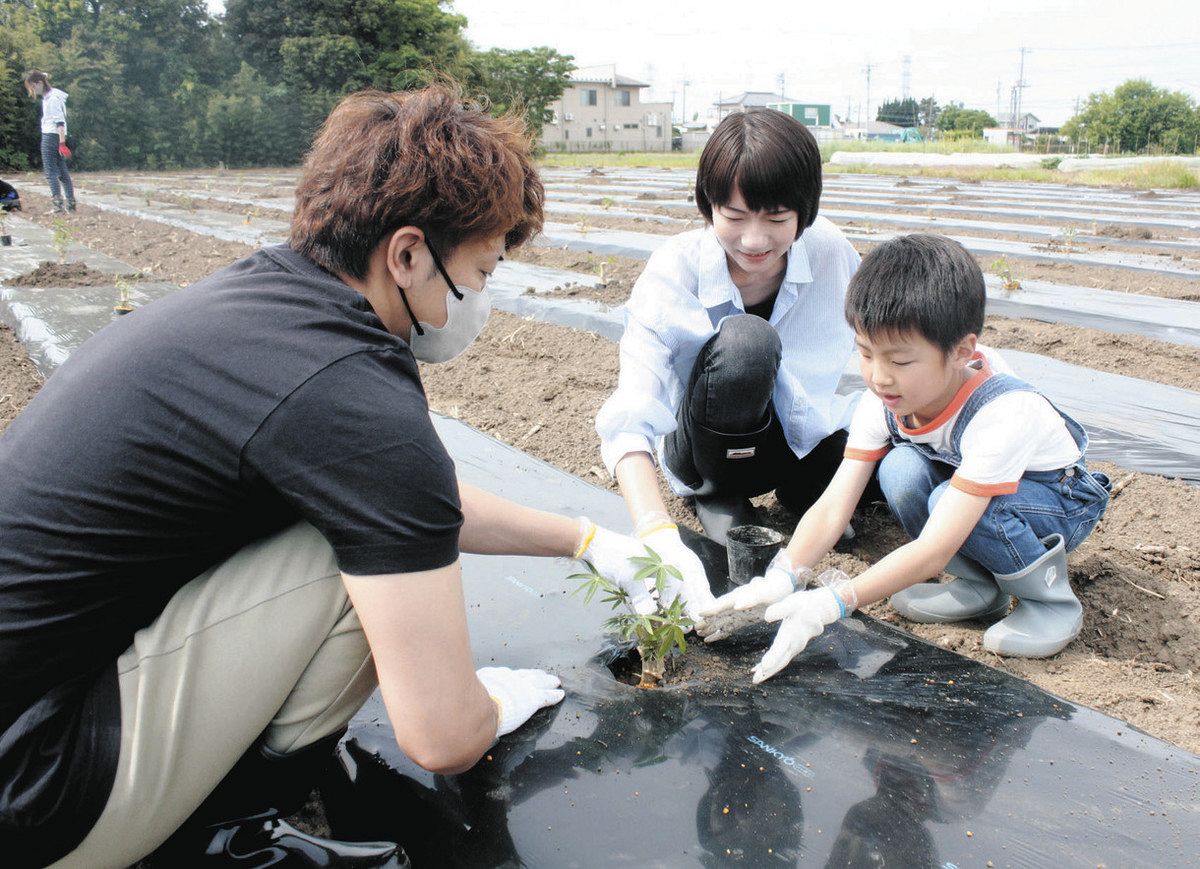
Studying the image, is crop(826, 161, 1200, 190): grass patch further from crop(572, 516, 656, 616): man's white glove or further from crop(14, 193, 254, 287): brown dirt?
crop(572, 516, 656, 616): man's white glove

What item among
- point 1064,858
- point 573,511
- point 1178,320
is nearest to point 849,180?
point 1178,320

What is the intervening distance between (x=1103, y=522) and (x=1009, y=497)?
83 cm

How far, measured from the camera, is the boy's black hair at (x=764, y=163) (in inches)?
76.3

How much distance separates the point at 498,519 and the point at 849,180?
51.6ft

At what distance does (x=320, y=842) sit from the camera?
1.28m

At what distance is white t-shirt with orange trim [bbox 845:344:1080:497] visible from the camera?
170 centimetres

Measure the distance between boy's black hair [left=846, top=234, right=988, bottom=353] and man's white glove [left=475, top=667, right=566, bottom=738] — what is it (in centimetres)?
94

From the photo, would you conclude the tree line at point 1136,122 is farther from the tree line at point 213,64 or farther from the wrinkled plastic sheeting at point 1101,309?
the wrinkled plastic sheeting at point 1101,309

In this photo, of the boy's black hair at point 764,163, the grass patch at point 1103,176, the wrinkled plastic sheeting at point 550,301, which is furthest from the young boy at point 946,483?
the grass patch at point 1103,176

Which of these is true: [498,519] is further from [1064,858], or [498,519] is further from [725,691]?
[1064,858]

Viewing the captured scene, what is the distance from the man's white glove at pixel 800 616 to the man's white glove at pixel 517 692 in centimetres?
40

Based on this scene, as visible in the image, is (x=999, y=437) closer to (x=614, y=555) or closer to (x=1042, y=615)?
(x=1042, y=615)

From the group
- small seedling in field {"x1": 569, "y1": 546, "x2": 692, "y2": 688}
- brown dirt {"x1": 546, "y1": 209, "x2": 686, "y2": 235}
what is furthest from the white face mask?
brown dirt {"x1": 546, "y1": 209, "x2": 686, "y2": 235}

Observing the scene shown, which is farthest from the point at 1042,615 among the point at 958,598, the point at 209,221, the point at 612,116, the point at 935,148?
the point at 612,116
